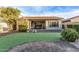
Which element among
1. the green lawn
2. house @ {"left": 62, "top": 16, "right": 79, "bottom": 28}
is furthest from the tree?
house @ {"left": 62, "top": 16, "right": 79, "bottom": 28}

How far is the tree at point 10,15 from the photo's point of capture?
13.9 feet

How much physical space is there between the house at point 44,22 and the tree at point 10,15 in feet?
0.39

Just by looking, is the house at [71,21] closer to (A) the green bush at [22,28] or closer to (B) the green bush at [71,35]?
(B) the green bush at [71,35]

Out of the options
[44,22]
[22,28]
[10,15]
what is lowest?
[22,28]

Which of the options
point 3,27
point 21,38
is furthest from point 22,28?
point 3,27

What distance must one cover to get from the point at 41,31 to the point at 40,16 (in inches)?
10.3

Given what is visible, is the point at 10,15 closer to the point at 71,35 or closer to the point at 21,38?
the point at 21,38

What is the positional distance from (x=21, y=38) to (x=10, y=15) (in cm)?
44

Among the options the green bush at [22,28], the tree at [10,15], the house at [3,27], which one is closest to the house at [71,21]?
the green bush at [22,28]

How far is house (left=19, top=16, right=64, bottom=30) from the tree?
0.12 metres

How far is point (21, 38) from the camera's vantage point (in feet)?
13.9
